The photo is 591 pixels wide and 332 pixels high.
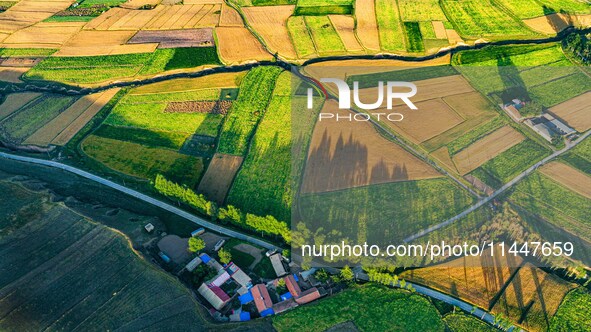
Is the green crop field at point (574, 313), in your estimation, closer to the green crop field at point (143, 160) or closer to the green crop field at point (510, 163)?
the green crop field at point (510, 163)

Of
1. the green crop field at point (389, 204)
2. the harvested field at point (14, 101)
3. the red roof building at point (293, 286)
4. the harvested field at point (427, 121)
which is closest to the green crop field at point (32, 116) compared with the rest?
the harvested field at point (14, 101)

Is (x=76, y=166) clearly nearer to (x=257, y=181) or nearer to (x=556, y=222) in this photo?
(x=257, y=181)

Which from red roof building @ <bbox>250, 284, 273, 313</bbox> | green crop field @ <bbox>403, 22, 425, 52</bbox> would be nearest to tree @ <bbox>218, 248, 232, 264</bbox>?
red roof building @ <bbox>250, 284, 273, 313</bbox>

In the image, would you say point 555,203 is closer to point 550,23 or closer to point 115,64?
point 550,23

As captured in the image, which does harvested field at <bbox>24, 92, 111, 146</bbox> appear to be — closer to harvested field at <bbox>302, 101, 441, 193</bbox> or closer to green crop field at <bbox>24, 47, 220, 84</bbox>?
green crop field at <bbox>24, 47, 220, 84</bbox>

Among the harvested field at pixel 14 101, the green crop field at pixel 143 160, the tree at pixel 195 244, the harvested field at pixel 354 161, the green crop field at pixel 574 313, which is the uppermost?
the harvested field at pixel 14 101
